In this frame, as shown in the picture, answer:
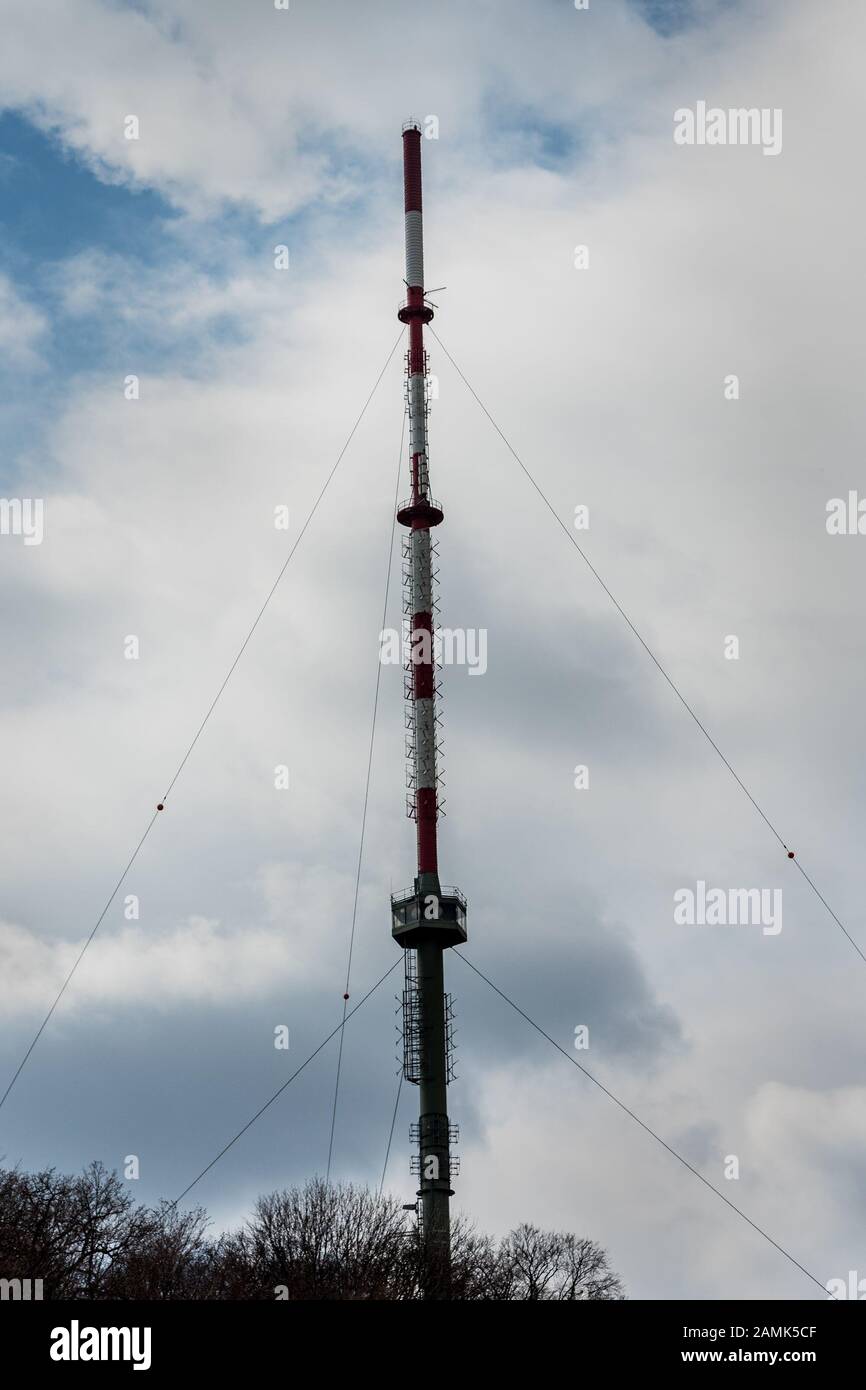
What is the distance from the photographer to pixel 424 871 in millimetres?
80125

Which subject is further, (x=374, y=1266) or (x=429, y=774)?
(x=429, y=774)

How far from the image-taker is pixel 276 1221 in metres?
71.6

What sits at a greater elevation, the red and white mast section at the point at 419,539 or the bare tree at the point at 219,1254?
A: the red and white mast section at the point at 419,539

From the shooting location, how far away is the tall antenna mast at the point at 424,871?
75438mm

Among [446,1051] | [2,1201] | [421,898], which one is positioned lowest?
[2,1201]

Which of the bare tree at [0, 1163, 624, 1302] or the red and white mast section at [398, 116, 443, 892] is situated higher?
the red and white mast section at [398, 116, 443, 892]

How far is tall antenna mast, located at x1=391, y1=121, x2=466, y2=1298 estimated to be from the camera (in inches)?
2970
